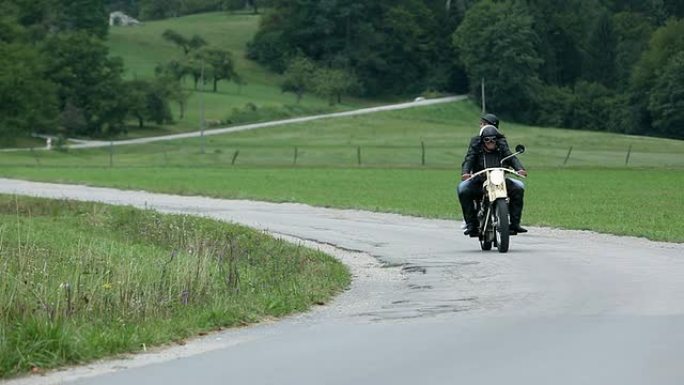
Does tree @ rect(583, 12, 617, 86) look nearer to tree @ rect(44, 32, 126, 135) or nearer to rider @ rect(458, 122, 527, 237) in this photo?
tree @ rect(44, 32, 126, 135)

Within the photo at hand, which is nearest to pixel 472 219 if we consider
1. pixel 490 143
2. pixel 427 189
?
pixel 490 143

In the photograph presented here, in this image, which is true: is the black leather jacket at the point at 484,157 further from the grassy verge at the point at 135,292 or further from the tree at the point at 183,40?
the tree at the point at 183,40

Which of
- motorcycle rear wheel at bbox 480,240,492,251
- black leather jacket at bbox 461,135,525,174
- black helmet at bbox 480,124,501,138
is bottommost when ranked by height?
motorcycle rear wheel at bbox 480,240,492,251

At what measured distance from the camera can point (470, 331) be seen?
12789 mm

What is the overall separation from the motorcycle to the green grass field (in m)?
3.61

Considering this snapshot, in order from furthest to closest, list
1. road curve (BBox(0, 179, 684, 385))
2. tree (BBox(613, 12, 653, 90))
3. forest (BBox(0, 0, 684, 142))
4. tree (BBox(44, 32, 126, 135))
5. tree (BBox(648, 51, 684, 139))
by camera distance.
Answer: tree (BBox(613, 12, 653, 90)) < tree (BBox(44, 32, 126, 135)) < forest (BBox(0, 0, 684, 142)) < tree (BBox(648, 51, 684, 139)) < road curve (BBox(0, 179, 684, 385))

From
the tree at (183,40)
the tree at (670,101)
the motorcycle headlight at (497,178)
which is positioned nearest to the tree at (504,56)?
the tree at (670,101)

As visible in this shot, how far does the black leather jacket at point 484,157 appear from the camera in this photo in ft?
70.2

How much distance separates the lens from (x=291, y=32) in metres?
137

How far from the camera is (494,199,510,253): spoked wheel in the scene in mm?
20984

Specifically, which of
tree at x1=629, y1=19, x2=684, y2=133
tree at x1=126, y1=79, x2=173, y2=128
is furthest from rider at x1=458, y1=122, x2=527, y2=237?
tree at x1=629, y1=19, x2=684, y2=133

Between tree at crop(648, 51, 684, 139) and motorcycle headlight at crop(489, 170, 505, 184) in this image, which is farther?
tree at crop(648, 51, 684, 139)

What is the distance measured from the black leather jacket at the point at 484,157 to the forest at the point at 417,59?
73.8 metres

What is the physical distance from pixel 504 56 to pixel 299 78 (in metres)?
18.5
